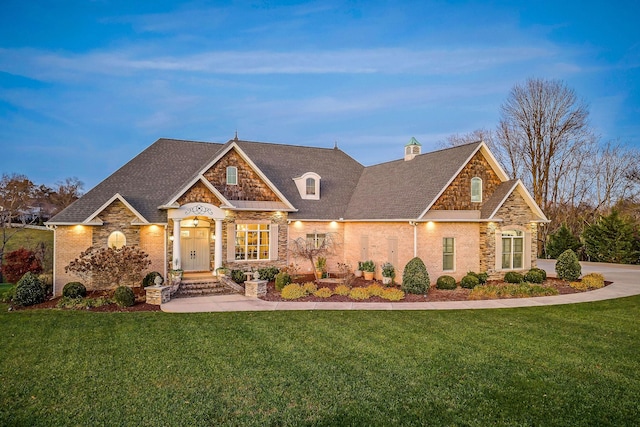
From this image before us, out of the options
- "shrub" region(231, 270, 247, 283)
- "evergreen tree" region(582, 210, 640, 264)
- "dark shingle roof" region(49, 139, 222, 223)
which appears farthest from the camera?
"evergreen tree" region(582, 210, 640, 264)

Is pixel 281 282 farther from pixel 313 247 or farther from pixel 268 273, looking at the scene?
pixel 313 247

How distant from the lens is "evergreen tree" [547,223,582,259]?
33969 mm

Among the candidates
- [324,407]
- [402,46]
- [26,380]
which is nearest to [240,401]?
[324,407]

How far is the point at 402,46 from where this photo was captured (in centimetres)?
2764

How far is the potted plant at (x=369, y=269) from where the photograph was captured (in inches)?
827

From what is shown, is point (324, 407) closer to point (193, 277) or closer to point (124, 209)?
point (193, 277)

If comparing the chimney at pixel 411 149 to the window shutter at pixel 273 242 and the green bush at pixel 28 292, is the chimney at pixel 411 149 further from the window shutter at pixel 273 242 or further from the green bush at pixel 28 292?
the green bush at pixel 28 292

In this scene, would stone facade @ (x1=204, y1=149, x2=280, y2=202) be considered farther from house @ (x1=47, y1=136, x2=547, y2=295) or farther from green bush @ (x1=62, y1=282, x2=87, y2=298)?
green bush @ (x1=62, y1=282, x2=87, y2=298)

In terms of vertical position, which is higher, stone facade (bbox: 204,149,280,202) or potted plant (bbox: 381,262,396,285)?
stone facade (bbox: 204,149,280,202)

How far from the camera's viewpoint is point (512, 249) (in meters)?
21.2

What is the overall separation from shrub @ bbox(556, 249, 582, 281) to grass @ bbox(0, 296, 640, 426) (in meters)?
8.57

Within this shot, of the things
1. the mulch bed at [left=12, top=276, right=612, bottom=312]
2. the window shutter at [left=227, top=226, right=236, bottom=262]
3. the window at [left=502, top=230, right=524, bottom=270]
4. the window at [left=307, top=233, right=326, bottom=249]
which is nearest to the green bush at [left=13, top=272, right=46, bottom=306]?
the mulch bed at [left=12, top=276, right=612, bottom=312]

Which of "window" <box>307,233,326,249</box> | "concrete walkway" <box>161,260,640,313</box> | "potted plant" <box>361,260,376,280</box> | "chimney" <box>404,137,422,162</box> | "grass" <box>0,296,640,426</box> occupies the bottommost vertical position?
"concrete walkway" <box>161,260,640,313</box>

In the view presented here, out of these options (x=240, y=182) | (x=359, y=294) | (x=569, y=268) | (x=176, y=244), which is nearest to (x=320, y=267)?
(x=359, y=294)
